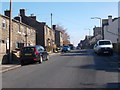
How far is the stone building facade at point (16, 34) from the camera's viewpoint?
86.5ft

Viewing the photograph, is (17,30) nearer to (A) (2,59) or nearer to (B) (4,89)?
(A) (2,59)

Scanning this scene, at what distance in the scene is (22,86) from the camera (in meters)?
8.93

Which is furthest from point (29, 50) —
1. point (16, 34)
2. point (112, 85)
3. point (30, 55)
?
point (16, 34)

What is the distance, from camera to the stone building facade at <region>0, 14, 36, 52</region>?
26369mm

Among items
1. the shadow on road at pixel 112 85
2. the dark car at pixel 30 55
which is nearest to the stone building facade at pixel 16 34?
the dark car at pixel 30 55

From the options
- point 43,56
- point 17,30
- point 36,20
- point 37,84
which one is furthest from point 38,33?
point 37,84

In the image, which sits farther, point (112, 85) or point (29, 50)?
point (29, 50)

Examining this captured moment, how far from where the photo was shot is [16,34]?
3123 cm

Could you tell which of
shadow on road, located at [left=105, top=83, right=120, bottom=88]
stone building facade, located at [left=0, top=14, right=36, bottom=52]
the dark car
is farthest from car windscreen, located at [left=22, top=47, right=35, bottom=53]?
shadow on road, located at [left=105, top=83, right=120, bottom=88]

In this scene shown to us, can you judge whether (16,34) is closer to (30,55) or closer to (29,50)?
(29,50)

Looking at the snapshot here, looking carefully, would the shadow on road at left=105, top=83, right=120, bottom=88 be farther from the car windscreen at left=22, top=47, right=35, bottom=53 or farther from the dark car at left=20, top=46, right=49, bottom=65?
the car windscreen at left=22, top=47, right=35, bottom=53

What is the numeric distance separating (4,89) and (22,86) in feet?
2.48

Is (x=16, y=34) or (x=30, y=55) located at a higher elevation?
(x=16, y=34)

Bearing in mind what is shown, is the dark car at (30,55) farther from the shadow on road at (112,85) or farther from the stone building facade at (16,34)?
the shadow on road at (112,85)
